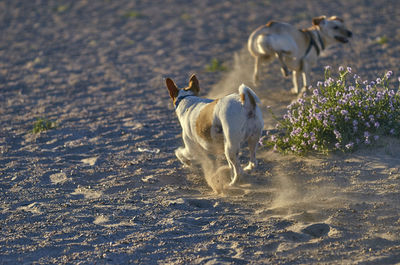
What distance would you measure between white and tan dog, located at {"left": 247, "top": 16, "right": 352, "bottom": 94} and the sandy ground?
2.06 feet

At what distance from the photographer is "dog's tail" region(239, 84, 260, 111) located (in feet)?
17.9

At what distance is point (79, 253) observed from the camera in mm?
4859

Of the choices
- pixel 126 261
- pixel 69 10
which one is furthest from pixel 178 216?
pixel 69 10

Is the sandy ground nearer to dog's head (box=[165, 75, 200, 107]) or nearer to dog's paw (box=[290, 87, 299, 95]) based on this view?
dog's paw (box=[290, 87, 299, 95])

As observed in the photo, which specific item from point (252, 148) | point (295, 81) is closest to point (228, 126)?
point (252, 148)

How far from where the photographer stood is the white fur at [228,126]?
5523 mm

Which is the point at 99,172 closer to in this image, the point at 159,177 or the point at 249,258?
the point at 159,177

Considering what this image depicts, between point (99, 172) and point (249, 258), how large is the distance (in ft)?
9.57

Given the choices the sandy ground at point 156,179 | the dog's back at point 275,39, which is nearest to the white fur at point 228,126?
the sandy ground at point 156,179

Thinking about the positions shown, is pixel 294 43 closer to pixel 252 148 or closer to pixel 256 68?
pixel 256 68

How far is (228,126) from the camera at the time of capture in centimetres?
553

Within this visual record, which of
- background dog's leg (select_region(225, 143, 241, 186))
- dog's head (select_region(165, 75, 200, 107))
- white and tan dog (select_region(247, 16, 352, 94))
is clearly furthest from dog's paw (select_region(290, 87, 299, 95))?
background dog's leg (select_region(225, 143, 241, 186))

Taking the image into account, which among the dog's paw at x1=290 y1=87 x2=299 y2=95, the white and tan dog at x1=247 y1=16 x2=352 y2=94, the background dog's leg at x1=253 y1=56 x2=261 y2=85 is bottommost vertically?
the dog's paw at x1=290 y1=87 x2=299 y2=95

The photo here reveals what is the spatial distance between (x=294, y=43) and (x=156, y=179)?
396cm
